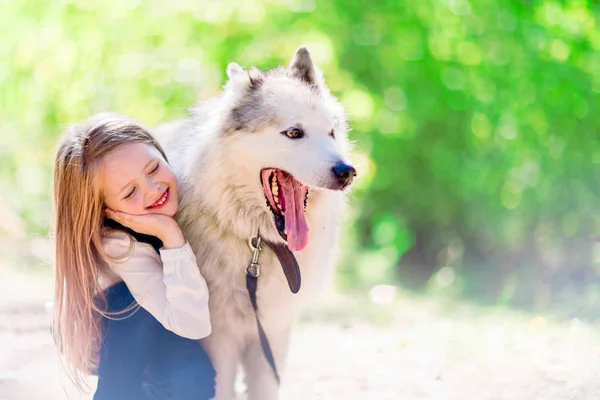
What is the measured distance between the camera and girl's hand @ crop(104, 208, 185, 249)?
2.63 metres

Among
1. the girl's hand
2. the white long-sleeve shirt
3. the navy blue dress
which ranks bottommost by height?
the navy blue dress

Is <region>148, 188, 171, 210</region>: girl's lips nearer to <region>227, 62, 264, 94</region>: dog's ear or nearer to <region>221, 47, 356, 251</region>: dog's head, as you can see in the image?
<region>221, 47, 356, 251</region>: dog's head

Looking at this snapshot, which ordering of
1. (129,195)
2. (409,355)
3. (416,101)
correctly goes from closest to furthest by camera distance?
(129,195)
(409,355)
(416,101)

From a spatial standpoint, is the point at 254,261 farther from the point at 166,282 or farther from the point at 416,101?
the point at 416,101

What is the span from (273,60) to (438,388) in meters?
3.28

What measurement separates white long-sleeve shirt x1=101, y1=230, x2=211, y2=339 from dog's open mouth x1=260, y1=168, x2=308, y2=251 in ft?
1.22

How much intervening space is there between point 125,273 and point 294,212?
0.69 metres

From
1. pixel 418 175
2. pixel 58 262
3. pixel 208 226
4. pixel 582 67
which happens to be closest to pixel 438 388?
pixel 208 226

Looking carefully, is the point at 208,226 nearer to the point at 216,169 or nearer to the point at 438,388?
the point at 216,169

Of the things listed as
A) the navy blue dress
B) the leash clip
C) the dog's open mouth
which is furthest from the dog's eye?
the navy blue dress

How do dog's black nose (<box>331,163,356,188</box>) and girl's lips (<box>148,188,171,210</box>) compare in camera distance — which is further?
girl's lips (<box>148,188,171,210</box>)

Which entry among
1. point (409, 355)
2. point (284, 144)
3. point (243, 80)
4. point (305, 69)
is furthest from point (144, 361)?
point (409, 355)

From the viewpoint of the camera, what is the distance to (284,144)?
2.72m

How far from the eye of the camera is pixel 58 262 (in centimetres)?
275
